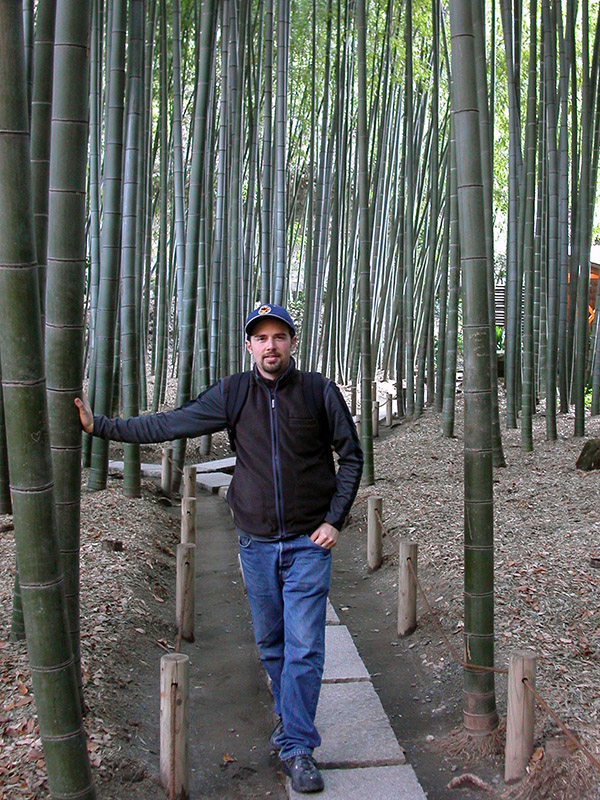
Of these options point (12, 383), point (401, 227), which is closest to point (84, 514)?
point (12, 383)

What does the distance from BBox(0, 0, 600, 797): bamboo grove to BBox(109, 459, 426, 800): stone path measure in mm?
255

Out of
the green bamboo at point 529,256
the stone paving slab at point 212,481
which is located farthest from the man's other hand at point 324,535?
the green bamboo at point 529,256

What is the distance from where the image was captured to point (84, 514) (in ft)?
14.1

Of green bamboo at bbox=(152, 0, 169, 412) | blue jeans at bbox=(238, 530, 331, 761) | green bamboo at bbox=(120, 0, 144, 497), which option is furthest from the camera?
green bamboo at bbox=(152, 0, 169, 412)

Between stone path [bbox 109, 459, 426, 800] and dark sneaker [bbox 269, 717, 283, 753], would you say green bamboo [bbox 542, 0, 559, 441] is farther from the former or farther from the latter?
dark sneaker [bbox 269, 717, 283, 753]

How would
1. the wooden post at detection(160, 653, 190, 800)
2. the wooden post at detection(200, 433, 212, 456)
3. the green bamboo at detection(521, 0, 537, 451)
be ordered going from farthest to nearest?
1. the wooden post at detection(200, 433, 212, 456)
2. the green bamboo at detection(521, 0, 537, 451)
3. the wooden post at detection(160, 653, 190, 800)

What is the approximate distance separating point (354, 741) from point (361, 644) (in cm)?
91

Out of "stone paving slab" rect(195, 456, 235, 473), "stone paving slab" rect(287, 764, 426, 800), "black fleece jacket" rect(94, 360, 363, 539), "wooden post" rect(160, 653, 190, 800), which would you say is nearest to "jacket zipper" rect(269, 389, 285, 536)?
"black fleece jacket" rect(94, 360, 363, 539)

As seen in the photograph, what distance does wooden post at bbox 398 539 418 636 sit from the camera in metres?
3.03

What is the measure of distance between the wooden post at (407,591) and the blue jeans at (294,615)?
974 mm

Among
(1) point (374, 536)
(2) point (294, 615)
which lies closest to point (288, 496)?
(2) point (294, 615)

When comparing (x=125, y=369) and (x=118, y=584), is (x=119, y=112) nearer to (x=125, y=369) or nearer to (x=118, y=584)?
(x=118, y=584)

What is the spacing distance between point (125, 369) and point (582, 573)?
2.69 meters

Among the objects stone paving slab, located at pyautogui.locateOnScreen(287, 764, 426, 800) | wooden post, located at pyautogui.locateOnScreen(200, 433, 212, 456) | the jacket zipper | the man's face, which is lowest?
stone paving slab, located at pyautogui.locateOnScreen(287, 764, 426, 800)
